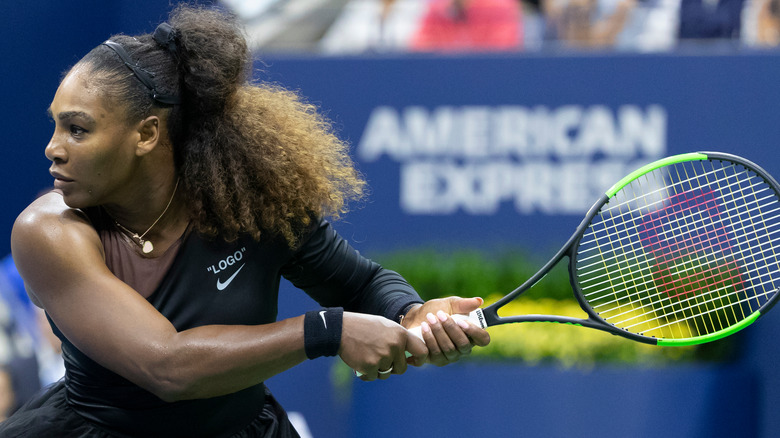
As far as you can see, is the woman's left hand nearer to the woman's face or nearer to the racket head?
the woman's face

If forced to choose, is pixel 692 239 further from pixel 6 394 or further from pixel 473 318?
pixel 6 394

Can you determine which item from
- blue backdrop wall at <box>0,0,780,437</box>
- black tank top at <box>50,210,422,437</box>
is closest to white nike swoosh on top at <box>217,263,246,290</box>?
black tank top at <box>50,210,422,437</box>

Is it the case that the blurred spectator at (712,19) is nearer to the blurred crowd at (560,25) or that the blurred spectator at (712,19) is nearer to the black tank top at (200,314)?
the blurred crowd at (560,25)

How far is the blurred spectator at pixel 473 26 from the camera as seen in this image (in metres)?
4.90

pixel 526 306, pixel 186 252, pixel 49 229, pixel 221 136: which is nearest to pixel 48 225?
pixel 49 229

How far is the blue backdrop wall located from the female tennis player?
6.51 ft

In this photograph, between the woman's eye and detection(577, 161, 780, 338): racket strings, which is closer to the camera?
the woman's eye

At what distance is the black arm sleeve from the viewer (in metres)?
2.09

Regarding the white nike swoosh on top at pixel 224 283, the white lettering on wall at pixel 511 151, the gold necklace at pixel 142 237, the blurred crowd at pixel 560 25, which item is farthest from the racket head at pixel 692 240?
the gold necklace at pixel 142 237

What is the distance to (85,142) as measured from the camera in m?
1.78

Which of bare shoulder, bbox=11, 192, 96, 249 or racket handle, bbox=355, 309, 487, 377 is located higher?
bare shoulder, bbox=11, 192, 96, 249

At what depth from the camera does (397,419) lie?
3908 mm

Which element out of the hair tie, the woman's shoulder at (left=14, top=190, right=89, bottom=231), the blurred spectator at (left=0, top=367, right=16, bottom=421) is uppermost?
the hair tie

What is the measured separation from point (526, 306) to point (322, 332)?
2611mm
